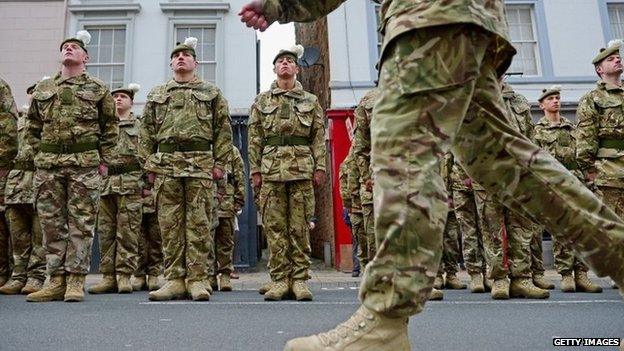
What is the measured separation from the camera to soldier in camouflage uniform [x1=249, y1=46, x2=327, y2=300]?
5.32 metres

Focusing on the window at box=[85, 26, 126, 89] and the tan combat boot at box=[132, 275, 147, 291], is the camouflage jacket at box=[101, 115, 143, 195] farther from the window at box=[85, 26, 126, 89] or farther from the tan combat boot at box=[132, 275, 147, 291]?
the window at box=[85, 26, 126, 89]

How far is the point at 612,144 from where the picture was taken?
5.97 m

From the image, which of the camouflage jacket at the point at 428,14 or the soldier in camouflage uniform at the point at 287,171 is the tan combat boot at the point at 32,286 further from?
the camouflage jacket at the point at 428,14

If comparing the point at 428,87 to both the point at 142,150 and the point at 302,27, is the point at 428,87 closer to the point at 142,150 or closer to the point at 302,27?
the point at 142,150

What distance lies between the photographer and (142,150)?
18.0 feet

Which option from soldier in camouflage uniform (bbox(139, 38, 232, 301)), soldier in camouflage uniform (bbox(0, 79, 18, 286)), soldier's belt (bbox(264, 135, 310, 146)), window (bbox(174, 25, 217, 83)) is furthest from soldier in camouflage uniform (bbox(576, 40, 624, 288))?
window (bbox(174, 25, 217, 83))

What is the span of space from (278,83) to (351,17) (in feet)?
26.6

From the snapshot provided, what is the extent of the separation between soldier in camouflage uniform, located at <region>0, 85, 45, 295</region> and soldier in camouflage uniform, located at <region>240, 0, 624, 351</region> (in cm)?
554

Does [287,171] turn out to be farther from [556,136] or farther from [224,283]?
[556,136]

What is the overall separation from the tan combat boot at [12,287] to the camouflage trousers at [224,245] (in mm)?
2369

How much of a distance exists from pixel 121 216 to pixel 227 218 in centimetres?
141

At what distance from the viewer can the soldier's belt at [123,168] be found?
6907 mm

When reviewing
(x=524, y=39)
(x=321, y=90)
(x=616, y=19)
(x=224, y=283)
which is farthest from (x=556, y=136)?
(x=321, y=90)

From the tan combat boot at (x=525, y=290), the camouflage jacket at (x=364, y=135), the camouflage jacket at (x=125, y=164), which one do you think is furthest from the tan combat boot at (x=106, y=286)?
the tan combat boot at (x=525, y=290)
